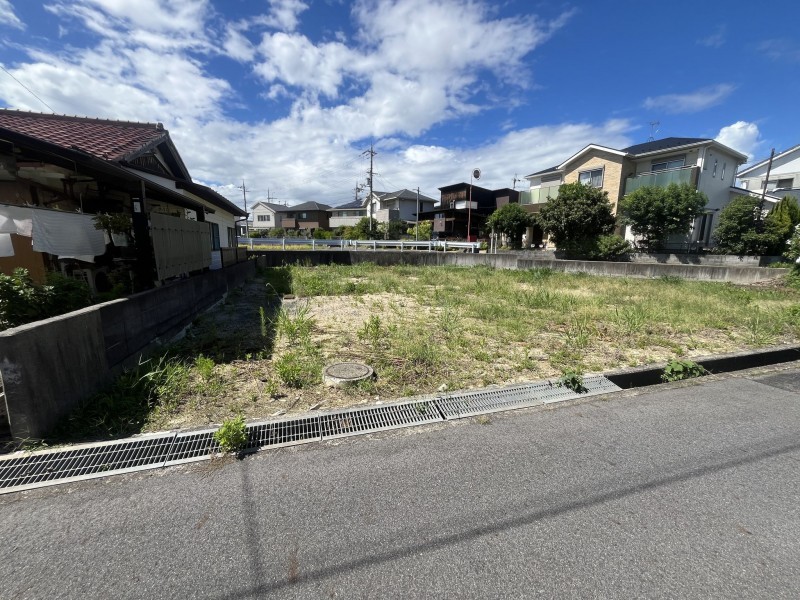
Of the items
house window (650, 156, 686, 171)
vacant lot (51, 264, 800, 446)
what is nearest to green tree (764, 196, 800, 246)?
house window (650, 156, 686, 171)

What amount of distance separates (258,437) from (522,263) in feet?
48.1

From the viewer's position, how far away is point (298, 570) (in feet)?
5.26

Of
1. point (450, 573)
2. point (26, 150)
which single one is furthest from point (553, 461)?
point (26, 150)

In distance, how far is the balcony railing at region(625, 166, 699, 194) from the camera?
18.5 m

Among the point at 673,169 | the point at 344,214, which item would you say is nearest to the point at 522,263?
the point at 673,169

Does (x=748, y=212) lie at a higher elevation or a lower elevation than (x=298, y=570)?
higher

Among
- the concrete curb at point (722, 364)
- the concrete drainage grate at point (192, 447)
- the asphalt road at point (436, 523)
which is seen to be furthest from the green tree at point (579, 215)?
the concrete drainage grate at point (192, 447)

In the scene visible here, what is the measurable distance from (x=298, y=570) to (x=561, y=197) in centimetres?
1993

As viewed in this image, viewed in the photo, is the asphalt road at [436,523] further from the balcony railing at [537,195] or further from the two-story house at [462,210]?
the two-story house at [462,210]

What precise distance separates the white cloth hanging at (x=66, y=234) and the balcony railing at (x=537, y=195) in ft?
81.7

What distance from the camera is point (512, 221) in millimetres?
24844

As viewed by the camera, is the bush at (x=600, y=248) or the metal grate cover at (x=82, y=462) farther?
the bush at (x=600, y=248)

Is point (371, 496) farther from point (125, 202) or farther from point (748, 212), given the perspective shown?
point (748, 212)

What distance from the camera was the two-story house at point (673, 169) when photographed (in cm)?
1856
